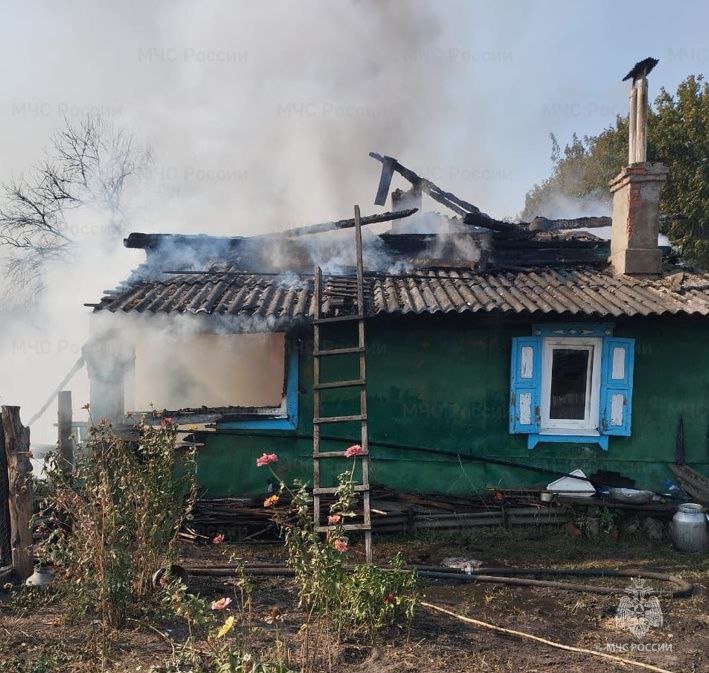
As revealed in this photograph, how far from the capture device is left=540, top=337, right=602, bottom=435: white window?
27.3 ft

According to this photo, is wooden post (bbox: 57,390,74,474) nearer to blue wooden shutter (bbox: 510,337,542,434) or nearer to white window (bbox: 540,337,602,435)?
blue wooden shutter (bbox: 510,337,542,434)

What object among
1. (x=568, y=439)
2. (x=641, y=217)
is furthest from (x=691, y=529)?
(x=641, y=217)

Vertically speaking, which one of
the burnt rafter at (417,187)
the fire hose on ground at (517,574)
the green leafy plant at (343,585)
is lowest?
the fire hose on ground at (517,574)

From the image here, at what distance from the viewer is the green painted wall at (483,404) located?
8.31 metres

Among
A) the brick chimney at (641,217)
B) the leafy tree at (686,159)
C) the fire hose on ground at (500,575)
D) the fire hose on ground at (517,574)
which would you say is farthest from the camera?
the leafy tree at (686,159)

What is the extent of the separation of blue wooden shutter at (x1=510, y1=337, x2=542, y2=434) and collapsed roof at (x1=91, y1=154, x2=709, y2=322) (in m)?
0.68

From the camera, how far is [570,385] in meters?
8.52

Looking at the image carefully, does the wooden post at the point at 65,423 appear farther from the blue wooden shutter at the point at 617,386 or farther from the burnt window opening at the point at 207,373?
the blue wooden shutter at the point at 617,386

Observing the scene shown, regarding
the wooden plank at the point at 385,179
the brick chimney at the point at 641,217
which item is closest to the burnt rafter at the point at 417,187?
the wooden plank at the point at 385,179

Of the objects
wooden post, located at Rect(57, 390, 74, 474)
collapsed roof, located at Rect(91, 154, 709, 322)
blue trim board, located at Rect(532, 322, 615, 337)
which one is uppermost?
collapsed roof, located at Rect(91, 154, 709, 322)

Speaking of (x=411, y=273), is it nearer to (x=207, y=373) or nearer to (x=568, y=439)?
(x=568, y=439)

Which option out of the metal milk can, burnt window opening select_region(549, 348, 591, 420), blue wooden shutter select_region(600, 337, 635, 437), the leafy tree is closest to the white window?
burnt window opening select_region(549, 348, 591, 420)

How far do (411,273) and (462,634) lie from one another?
567 cm

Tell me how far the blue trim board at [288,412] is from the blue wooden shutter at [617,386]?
14.0 feet
